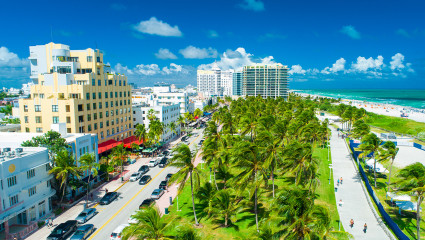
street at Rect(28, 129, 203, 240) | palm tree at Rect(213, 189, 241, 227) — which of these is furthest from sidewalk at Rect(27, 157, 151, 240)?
palm tree at Rect(213, 189, 241, 227)

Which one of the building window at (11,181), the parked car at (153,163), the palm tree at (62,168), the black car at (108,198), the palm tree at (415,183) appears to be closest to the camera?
the palm tree at (415,183)

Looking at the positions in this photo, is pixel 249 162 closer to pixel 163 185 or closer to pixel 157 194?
pixel 157 194

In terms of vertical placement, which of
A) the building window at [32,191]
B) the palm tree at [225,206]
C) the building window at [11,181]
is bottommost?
the palm tree at [225,206]

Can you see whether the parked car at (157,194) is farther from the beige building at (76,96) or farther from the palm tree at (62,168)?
the beige building at (76,96)

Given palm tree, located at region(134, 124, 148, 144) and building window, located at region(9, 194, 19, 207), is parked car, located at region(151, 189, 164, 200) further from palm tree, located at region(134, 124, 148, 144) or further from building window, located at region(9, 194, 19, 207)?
palm tree, located at region(134, 124, 148, 144)

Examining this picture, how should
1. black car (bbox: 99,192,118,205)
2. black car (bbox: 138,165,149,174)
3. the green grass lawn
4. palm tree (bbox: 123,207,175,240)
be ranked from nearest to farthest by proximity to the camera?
1. palm tree (bbox: 123,207,175,240)
2. the green grass lawn
3. black car (bbox: 99,192,118,205)
4. black car (bbox: 138,165,149,174)

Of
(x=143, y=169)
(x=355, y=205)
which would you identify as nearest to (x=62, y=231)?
(x=143, y=169)

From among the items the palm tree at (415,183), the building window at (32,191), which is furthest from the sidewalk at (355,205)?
the building window at (32,191)
